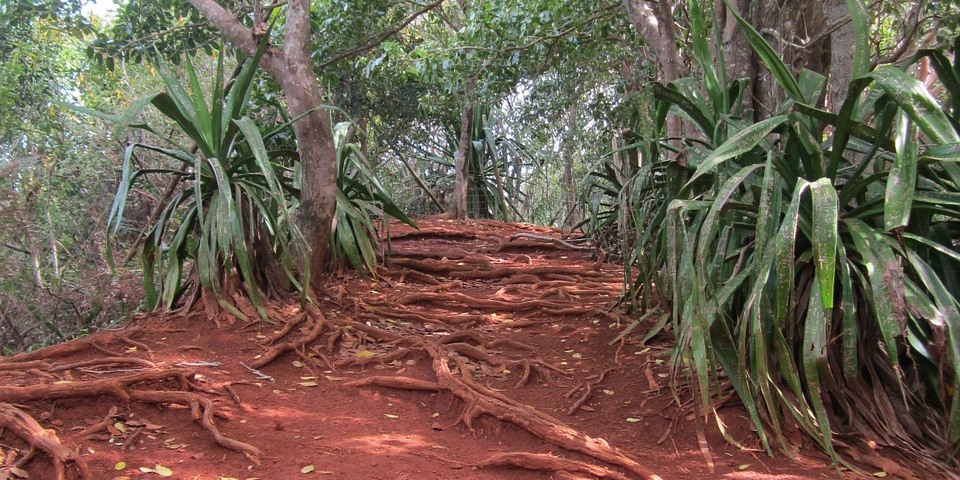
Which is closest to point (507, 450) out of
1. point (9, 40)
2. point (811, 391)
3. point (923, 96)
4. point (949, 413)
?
point (811, 391)

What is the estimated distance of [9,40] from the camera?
28.3ft

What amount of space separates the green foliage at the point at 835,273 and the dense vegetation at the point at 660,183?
12 millimetres

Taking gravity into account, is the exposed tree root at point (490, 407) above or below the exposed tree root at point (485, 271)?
below

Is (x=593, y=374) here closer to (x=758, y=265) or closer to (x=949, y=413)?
(x=758, y=265)

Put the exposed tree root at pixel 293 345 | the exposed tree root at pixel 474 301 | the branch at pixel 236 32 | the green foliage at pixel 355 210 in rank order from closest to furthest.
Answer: the exposed tree root at pixel 293 345 → the branch at pixel 236 32 → the exposed tree root at pixel 474 301 → the green foliage at pixel 355 210

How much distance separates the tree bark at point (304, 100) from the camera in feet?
15.7

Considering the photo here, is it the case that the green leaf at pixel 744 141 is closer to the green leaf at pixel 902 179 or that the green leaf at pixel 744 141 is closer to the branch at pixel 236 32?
the green leaf at pixel 902 179

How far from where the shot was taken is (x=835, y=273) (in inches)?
119

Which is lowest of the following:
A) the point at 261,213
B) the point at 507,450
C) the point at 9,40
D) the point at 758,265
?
the point at 507,450

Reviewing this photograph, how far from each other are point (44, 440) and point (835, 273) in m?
3.11

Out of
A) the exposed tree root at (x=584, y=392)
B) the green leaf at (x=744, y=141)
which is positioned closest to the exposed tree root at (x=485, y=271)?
the exposed tree root at (x=584, y=392)

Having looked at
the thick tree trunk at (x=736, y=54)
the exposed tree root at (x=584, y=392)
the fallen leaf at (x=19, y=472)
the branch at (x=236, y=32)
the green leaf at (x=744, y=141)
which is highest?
the branch at (x=236, y=32)

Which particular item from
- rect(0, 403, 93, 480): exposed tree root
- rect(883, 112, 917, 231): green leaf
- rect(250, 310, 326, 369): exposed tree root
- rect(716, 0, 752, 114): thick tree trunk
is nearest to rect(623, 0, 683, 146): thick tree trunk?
rect(716, 0, 752, 114): thick tree trunk

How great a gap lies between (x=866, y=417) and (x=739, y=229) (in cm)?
101
